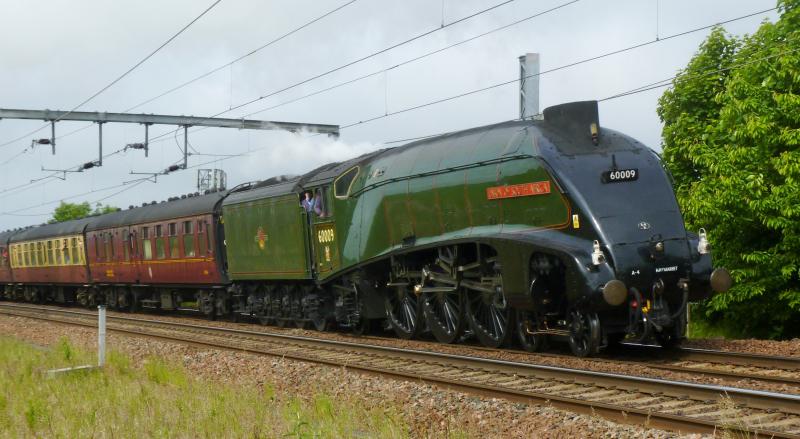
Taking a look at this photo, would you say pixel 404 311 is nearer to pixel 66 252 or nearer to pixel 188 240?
pixel 188 240

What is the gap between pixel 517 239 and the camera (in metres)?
12.0

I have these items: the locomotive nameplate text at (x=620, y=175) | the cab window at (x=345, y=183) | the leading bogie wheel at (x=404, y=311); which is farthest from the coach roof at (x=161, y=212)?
the locomotive nameplate text at (x=620, y=175)

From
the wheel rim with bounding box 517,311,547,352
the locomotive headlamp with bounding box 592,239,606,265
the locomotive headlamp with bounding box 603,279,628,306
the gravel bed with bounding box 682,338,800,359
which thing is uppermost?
the locomotive headlamp with bounding box 592,239,606,265

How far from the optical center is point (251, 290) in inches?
859

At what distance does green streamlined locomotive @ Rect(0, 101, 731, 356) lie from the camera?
37.5ft

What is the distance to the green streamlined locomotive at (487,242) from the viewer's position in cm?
1144

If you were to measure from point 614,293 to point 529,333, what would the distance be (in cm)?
233

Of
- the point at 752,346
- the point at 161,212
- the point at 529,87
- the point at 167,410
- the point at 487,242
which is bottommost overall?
the point at 752,346

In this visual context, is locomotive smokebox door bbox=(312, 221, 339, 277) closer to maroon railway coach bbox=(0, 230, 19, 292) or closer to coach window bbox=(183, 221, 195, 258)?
coach window bbox=(183, 221, 195, 258)

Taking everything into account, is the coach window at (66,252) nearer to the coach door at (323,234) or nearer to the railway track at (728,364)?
the coach door at (323,234)

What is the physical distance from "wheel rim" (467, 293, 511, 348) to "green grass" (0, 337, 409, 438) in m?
3.96

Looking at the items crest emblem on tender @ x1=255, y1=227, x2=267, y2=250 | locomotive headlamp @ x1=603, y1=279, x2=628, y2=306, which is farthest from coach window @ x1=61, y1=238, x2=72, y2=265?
locomotive headlamp @ x1=603, y1=279, x2=628, y2=306

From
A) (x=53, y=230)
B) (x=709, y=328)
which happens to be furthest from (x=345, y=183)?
(x=53, y=230)

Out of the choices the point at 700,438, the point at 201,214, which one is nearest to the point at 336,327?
the point at 201,214
